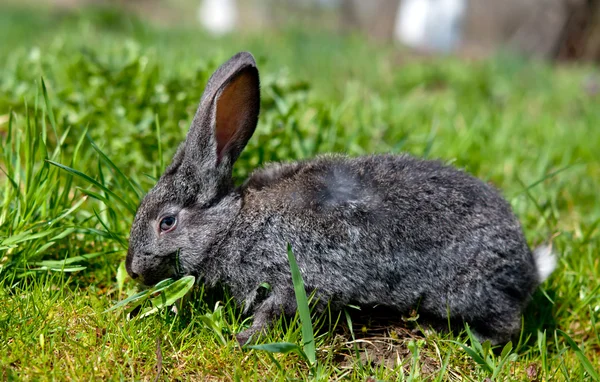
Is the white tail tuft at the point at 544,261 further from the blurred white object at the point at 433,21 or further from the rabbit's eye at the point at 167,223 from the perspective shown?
the blurred white object at the point at 433,21

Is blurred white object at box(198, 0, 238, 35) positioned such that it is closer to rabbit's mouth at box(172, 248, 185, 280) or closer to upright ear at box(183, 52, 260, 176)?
upright ear at box(183, 52, 260, 176)

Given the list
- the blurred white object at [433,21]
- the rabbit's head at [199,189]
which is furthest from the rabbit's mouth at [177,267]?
the blurred white object at [433,21]

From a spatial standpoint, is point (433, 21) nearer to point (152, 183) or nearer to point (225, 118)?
point (152, 183)

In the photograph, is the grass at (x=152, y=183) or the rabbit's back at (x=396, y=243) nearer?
the grass at (x=152, y=183)

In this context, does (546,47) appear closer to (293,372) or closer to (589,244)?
(589,244)

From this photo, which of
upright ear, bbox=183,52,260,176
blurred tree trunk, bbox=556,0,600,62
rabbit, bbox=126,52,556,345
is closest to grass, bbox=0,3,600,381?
rabbit, bbox=126,52,556,345

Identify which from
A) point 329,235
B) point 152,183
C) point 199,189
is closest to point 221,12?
point 152,183

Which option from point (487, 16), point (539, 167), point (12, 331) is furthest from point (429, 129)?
point (487, 16)
